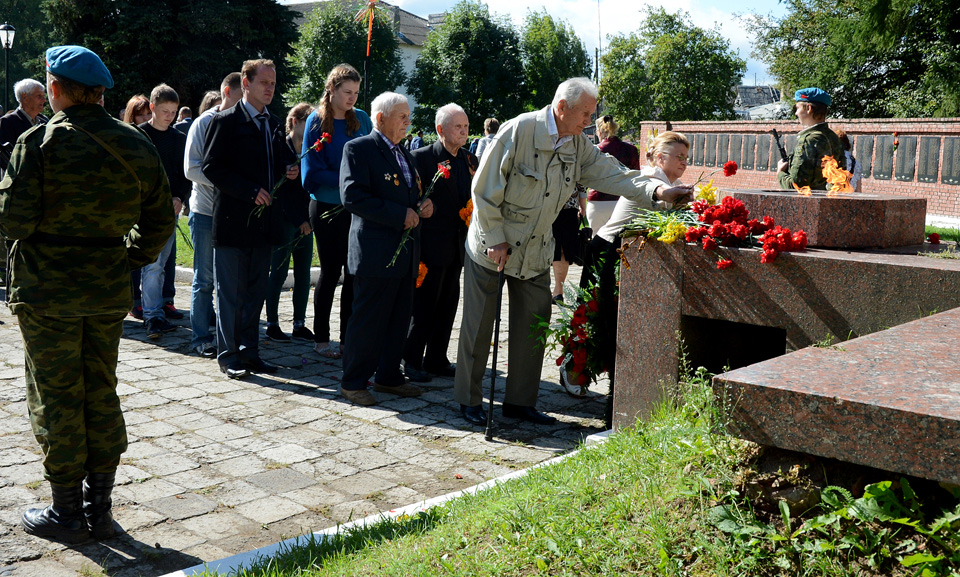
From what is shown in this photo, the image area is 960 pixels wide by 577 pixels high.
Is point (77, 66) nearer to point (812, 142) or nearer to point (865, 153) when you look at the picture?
point (812, 142)

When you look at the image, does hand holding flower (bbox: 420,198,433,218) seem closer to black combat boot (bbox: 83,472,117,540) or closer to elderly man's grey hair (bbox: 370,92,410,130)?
elderly man's grey hair (bbox: 370,92,410,130)

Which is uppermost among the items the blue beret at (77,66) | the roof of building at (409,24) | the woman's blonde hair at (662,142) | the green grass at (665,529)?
the roof of building at (409,24)

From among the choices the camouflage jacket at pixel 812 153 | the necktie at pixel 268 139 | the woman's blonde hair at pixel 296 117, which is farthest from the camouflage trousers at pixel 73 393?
the camouflage jacket at pixel 812 153

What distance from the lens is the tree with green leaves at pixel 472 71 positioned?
55.2 m

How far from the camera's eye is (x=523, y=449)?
5367 mm

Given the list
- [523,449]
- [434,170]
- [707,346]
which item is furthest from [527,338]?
[434,170]

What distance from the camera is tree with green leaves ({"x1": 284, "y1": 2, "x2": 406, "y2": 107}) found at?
53.2 m

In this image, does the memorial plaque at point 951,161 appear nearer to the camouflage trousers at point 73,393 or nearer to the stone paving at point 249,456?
the stone paving at point 249,456

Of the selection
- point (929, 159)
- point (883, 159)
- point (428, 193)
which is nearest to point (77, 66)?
point (428, 193)

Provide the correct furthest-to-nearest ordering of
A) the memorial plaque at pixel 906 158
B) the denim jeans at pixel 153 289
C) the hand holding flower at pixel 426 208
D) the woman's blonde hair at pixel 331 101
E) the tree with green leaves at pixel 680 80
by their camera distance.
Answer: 1. the tree with green leaves at pixel 680 80
2. the memorial plaque at pixel 906 158
3. the denim jeans at pixel 153 289
4. the woman's blonde hair at pixel 331 101
5. the hand holding flower at pixel 426 208

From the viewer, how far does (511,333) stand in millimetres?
5926

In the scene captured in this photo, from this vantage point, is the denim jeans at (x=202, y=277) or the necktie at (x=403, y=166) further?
the denim jeans at (x=202, y=277)

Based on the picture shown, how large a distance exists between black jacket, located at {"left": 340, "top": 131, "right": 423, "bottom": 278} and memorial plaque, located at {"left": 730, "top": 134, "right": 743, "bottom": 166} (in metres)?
22.2

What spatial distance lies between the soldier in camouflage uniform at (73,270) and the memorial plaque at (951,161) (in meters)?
21.4
